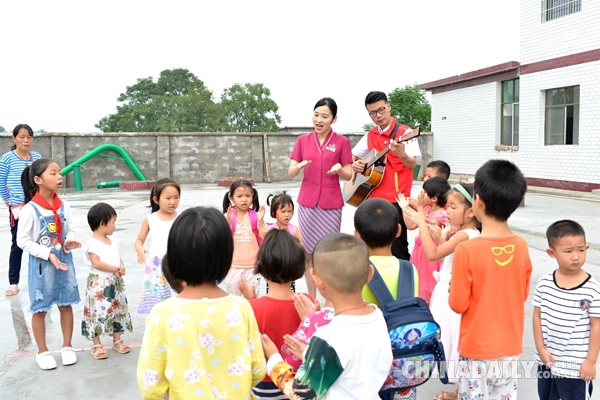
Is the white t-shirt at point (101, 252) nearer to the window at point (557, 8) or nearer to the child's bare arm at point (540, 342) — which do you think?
the child's bare arm at point (540, 342)

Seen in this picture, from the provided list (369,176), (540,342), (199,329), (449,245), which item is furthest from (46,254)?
(540,342)

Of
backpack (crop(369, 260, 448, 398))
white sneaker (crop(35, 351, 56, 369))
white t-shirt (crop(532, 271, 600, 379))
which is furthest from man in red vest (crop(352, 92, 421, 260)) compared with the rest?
white sneaker (crop(35, 351, 56, 369))

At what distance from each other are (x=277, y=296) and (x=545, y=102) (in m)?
14.9

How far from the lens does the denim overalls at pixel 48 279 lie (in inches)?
133

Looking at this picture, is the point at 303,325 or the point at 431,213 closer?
the point at 303,325

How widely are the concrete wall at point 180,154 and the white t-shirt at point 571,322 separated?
1910cm

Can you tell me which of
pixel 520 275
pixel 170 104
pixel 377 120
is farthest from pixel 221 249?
pixel 170 104

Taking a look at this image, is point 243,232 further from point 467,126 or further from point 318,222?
point 467,126

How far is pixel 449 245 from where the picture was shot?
2.60m

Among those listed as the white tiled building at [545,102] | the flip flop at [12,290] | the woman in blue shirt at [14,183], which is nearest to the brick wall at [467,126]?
the white tiled building at [545,102]

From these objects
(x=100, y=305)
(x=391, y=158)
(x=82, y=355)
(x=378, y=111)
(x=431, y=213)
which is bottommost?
(x=82, y=355)

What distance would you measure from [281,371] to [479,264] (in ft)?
3.02

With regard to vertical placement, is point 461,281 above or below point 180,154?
below

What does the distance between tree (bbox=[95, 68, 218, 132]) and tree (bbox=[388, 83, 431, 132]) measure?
16.3 m
